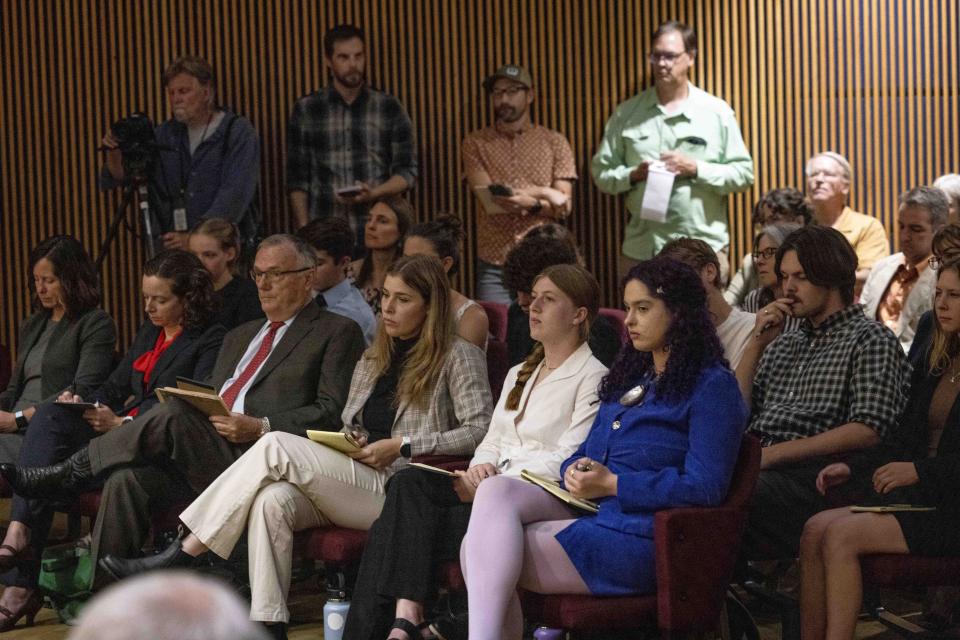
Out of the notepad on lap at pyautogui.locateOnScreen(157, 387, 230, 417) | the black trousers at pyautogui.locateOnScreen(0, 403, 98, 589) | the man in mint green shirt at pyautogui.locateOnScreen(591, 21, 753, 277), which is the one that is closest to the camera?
the notepad on lap at pyautogui.locateOnScreen(157, 387, 230, 417)

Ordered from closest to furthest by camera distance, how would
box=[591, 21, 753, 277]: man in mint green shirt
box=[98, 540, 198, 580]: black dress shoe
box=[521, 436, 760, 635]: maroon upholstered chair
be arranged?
1. box=[521, 436, 760, 635]: maroon upholstered chair
2. box=[98, 540, 198, 580]: black dress shoe
3. box=[591, 21, 753, 277]: man in mint green shirt

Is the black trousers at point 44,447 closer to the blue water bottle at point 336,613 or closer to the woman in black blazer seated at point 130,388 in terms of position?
the woman in black blazer seated at point 130,388

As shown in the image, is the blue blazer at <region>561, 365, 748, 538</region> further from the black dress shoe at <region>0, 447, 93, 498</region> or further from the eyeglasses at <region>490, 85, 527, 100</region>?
the eyeglasses at <region>490, 85, 527, 100</region>

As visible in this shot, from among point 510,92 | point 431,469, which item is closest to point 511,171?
point 510,92

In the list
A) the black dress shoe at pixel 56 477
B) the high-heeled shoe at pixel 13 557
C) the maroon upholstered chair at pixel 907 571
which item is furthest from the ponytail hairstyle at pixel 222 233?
the maroon upholstered chair at pixel 907 571

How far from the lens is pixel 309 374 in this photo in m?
4.19

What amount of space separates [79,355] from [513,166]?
7.17 feet

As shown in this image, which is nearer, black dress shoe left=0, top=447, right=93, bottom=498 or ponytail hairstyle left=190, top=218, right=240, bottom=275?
black dress shoe left=0, top=447, right=93, bottom=498

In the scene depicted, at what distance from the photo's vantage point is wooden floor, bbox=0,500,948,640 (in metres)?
3.83

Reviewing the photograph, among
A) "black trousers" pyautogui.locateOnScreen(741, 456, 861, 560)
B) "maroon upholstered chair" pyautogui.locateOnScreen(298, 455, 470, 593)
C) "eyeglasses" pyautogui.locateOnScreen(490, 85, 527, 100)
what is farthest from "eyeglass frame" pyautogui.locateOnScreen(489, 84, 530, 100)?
"black trousers" pyautogui.locateOnScreen(741, 456, 861, 560)

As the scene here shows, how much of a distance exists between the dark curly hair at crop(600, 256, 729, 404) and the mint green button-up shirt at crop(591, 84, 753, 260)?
282 cm

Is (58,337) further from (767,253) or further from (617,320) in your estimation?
(767,253)

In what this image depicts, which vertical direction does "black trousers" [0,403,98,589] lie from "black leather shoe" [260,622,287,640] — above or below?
above

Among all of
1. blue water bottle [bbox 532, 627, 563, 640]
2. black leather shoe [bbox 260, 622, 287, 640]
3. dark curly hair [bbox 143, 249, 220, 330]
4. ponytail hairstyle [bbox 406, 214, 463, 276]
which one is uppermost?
ponytail hairstyle [bbox 406, 214, 463, 276]
